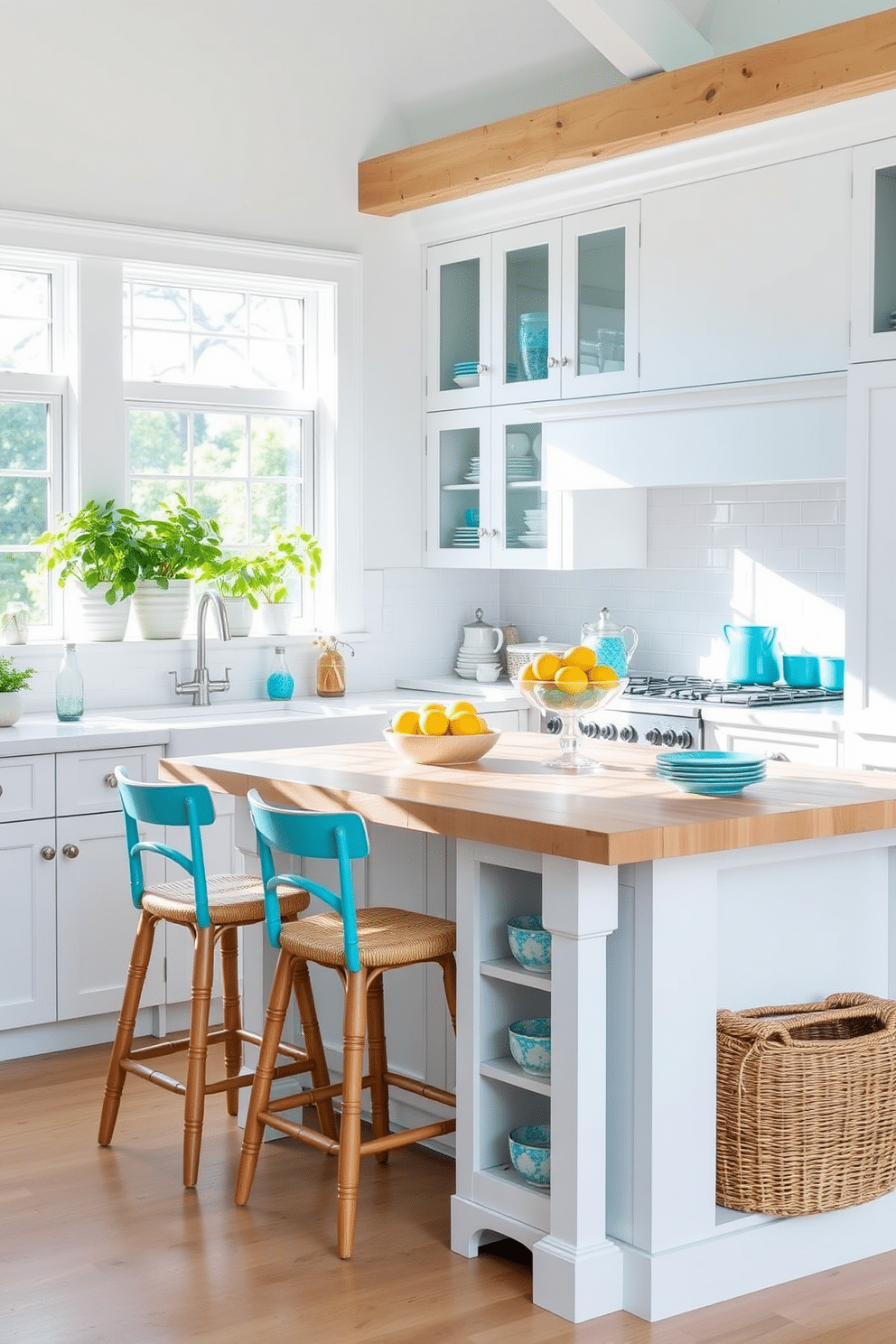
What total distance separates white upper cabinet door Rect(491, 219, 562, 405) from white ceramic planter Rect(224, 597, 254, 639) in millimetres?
1221

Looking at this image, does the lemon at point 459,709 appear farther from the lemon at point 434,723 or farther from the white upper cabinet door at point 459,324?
the white upper cabinet door at point 459,324

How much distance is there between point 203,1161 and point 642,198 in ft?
11.1

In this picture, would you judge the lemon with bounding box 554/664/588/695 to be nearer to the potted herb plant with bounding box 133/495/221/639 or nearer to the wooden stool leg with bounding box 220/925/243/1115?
the wooden stool leg with bounding box 220/925/243/1115

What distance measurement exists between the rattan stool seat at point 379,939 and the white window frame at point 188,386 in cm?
256

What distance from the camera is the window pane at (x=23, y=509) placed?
552cm

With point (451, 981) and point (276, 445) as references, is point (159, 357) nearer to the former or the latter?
point (276, 445)

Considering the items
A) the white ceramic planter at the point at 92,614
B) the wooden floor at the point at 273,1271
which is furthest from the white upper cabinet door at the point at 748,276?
the wooden floor at the point at 273,1271

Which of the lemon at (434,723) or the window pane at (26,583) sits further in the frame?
the window pane at (26,583)

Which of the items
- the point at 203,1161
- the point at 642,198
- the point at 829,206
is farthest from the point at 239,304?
the point at 203,1161

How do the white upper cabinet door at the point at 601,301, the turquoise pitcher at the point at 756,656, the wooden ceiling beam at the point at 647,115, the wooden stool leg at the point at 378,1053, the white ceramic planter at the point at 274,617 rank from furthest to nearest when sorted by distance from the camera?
the white ceramic planter at the point at 274,617 < the turquoise pitcher at the point at 756,656 < the white upper cabinet door at the point at 601,301 < the wooden ceiling beam at the point at 647,115 < the wooden stool leg at the point at 378,1053

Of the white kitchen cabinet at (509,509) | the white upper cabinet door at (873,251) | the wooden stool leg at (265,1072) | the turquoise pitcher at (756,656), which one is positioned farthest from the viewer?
the white kitchen cabinet at (509,509)

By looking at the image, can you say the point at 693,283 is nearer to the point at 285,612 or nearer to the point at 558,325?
the point at 558,325

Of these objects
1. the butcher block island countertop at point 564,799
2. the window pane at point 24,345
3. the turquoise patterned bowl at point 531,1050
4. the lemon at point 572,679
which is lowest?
the turquoise patterned bowl at point 531,1050

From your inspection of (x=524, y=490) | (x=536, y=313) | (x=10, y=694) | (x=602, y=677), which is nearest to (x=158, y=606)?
(x=10, y=694)
